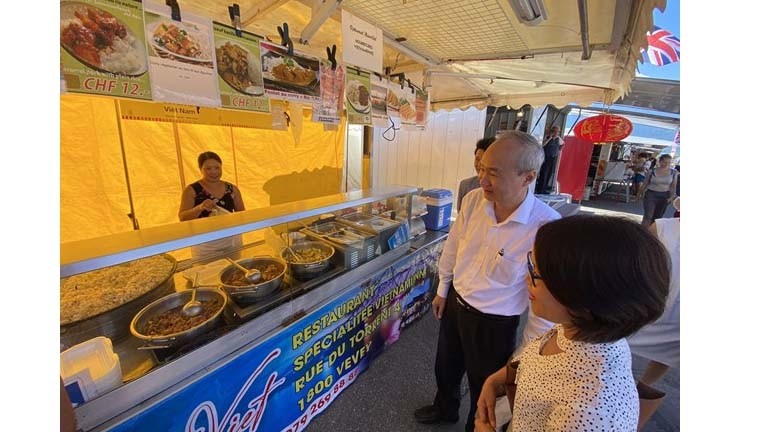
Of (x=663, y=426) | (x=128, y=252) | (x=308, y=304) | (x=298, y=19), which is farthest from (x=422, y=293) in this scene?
(x=298, y=19)

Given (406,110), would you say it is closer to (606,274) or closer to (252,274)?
(252,274)

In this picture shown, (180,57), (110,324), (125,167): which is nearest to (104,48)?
(180,57)

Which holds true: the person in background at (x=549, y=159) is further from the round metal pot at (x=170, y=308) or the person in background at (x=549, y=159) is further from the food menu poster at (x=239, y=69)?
the round metal pot at (x=170, y=308)

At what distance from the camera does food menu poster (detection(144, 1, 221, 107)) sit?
1.21 metres

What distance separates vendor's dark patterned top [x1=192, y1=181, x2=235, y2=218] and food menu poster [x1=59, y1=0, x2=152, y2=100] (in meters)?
Result: 1.65

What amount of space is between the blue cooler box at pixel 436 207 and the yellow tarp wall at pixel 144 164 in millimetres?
1529

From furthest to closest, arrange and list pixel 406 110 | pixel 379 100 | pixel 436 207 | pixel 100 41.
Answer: pixel 436 207
pixel 406 110
pixel 379 100
pixel 100 41

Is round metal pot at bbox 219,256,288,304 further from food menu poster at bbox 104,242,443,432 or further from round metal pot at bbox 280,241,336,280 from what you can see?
food menu poster at bbox 104,242,443,432

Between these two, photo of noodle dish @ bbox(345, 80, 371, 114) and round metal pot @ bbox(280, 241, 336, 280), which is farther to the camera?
photo of noodle dish @ bbox(345, 80, 371, 114)

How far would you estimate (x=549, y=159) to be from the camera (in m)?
6.31

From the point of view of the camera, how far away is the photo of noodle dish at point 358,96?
7.45 feet

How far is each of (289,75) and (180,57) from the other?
2.09 feet

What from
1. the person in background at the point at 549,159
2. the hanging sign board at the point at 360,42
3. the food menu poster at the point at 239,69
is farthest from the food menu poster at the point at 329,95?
the person in background at the point at 549,159

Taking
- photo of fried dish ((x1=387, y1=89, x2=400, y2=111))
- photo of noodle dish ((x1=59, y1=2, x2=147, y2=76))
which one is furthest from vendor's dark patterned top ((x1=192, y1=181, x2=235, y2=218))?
photo of fried dish ((x1=387, y1=89, x2=400, y2=111))
